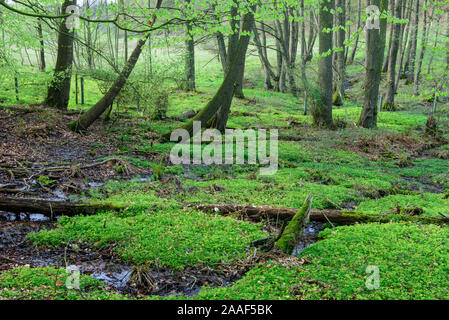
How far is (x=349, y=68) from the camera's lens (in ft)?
151

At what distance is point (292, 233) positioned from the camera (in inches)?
221

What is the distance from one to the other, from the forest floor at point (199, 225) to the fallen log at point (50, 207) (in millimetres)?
208

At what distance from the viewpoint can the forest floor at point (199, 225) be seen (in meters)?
4.50

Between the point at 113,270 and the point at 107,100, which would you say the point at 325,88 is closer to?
the point at 107,100

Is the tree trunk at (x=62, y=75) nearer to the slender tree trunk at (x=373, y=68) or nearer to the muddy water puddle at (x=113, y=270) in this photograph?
the muddy water puddle at (x=113, y=270)

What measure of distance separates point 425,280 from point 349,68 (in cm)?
4630

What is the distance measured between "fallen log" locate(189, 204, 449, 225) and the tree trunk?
11312mm

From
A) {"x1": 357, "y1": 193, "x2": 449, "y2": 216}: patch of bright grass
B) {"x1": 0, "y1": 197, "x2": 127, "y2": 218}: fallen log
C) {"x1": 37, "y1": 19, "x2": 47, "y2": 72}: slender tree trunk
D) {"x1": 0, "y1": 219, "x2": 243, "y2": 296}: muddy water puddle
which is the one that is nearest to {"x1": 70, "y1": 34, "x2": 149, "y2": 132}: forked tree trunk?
{"x1": 37, "y1": 19, "x2": 47, "y2": 72}: slender tree trunk

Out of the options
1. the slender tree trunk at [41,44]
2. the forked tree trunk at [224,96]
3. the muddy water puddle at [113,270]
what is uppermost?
the slender tree trunk at [41,44]

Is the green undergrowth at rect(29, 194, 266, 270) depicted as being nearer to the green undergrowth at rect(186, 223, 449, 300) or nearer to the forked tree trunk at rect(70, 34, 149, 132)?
the green undergrowth at rect(186, 223, 449, 300)

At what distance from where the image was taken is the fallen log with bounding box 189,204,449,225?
6.77m

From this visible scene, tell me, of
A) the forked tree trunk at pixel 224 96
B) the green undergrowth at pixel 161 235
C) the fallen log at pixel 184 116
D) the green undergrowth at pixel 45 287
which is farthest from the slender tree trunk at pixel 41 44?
the green undergrowth at pixel 45 287
